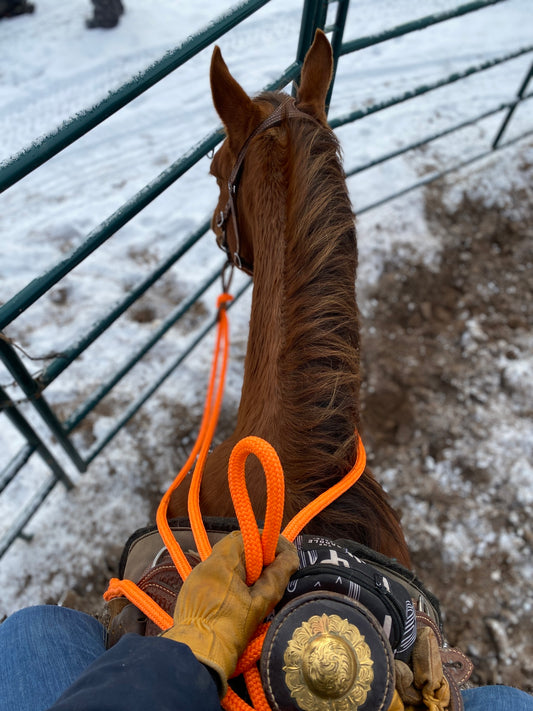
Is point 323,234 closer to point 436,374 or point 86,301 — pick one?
point 436,374

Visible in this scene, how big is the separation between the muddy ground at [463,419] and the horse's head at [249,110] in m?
1.38

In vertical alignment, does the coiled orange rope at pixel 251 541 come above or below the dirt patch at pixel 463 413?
above

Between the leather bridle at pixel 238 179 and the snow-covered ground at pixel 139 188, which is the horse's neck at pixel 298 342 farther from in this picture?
the snow-covered ground at pixel 139 188

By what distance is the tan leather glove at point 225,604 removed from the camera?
634 millimetres

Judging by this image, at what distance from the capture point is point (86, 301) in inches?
100

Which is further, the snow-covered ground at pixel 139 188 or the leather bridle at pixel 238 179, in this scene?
the snow-covered ground at pixel 139 188

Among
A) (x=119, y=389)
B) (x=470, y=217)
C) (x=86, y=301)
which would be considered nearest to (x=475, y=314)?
(x=470, y=217)

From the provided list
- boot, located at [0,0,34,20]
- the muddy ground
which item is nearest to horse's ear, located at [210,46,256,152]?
the muddy ground

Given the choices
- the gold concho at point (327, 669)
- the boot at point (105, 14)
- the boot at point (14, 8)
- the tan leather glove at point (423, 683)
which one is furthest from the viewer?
the boot at point (14, 8)

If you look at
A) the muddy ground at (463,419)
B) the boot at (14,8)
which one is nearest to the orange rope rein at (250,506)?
the muddy ground at (463,419)

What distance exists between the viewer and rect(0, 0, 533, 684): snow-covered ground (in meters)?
2.00

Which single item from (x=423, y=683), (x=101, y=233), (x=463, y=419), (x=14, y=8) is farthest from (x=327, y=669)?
(x=14, y=8)

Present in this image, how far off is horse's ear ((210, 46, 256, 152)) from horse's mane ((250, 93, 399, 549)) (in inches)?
6.8

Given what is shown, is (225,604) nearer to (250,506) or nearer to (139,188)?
(250,506)
